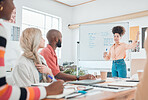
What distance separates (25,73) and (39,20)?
399 centimetres

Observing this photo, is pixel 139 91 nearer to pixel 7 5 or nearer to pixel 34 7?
pixel 7 5

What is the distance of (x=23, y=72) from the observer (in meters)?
1.33

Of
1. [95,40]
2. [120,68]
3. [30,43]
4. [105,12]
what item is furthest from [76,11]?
[30,43]

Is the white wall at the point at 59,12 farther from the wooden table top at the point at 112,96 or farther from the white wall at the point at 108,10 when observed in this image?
the wooden table top at the point at 112,96

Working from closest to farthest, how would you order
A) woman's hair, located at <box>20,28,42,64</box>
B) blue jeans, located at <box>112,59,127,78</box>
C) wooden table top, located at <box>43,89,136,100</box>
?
wooden table top, located at <box>43,89,136,100</box> < woman's hair, located at <box>20,28,42,64</box> < blue jeans, located at <box>112,59,127,78</box>

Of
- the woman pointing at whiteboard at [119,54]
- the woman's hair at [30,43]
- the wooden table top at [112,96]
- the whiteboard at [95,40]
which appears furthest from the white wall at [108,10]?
the wooden table top at [112,96]

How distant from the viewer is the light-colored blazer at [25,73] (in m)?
1.29

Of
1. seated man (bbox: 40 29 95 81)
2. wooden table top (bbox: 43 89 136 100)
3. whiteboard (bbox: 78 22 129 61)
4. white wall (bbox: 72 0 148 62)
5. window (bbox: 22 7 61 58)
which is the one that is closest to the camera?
wooden table top (bbox: 43 89 136 100)

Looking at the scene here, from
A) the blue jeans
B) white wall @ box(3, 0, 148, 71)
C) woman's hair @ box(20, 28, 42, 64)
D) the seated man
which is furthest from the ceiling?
woman's hair @ box(20, 28, 42, 64)

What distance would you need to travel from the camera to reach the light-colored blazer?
129cm

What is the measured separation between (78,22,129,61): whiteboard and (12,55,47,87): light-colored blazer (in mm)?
2739

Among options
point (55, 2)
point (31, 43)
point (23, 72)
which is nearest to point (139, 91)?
point (23, 72)

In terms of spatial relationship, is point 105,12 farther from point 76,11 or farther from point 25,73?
point 25,73

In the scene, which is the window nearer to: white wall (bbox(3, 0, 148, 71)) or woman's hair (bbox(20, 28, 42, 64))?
white wall (bbox(3, 0, 148, 71))
